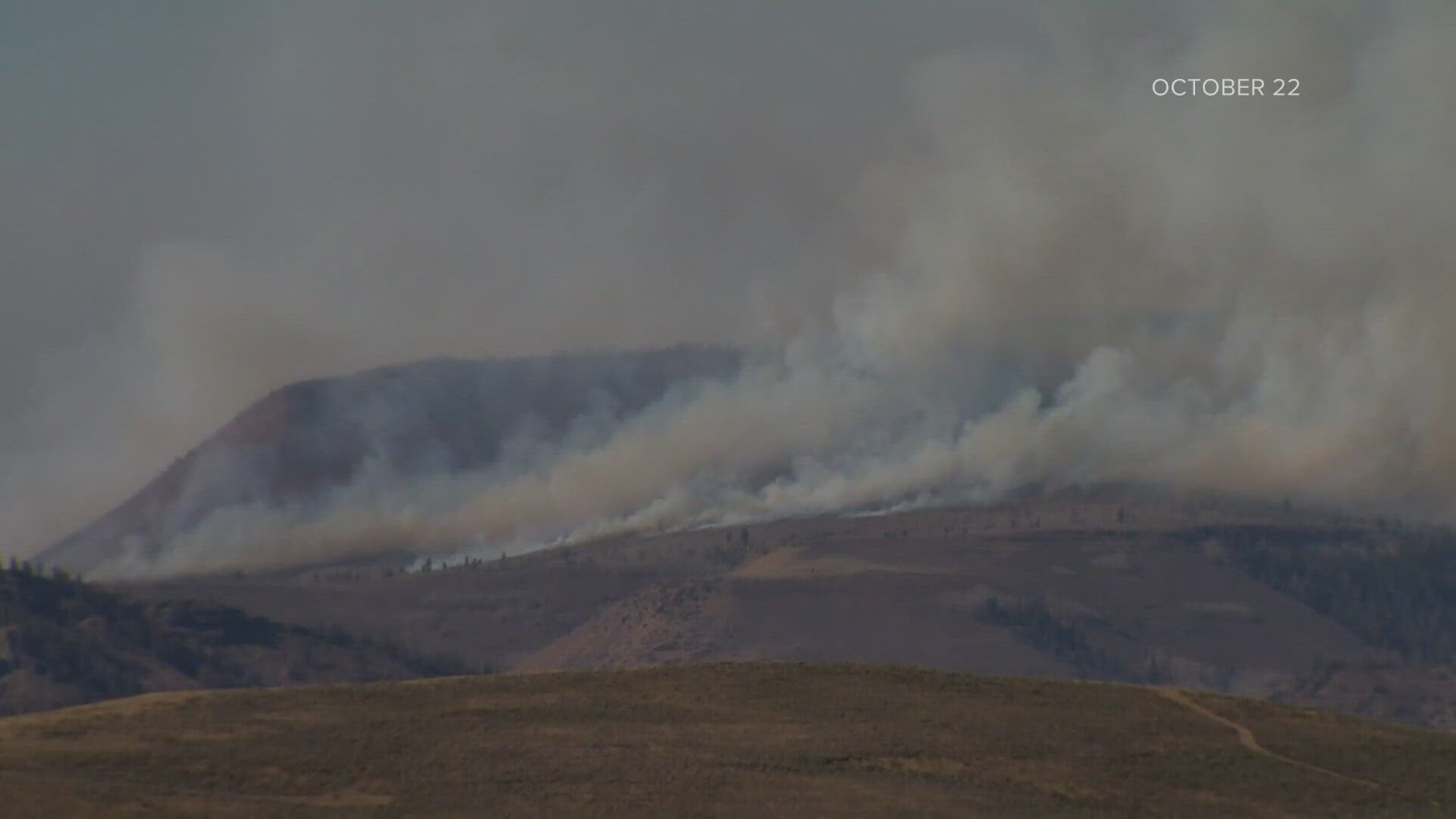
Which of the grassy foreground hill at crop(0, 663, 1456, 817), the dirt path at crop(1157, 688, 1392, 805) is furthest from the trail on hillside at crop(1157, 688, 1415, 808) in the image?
the grassy foreground hill at crop(0, 663, 1456, 817)

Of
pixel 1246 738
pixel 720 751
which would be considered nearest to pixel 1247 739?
pixel 1246 738

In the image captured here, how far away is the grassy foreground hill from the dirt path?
0.96 ft

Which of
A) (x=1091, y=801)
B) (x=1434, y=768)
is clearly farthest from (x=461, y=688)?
(x=1434, y=768)

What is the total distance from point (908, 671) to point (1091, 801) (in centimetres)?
3765

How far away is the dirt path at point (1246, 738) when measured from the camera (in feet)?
562

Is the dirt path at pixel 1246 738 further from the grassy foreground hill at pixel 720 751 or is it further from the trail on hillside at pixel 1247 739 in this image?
the grassy foreground hill at pixel 720 751

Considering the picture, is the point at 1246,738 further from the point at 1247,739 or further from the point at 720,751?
the point at 720,751

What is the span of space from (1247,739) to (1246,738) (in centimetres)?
25

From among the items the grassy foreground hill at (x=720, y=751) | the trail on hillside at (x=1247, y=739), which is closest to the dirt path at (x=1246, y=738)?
the trail on hillside at (x=1247, y=739)

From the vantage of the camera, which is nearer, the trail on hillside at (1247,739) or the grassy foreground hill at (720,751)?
the grassy foreground hill at (720,751)

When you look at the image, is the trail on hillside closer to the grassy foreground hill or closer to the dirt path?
the dirt path

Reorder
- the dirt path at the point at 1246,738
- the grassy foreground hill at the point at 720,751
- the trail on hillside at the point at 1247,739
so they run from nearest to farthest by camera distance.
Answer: the grassy foreground hill at the point at 720,751
the trail on hillside at the point at 1247,739
the dirt path at the point at 1246,738

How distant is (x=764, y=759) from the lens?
166m

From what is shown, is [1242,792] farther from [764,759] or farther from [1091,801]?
[764,759]
